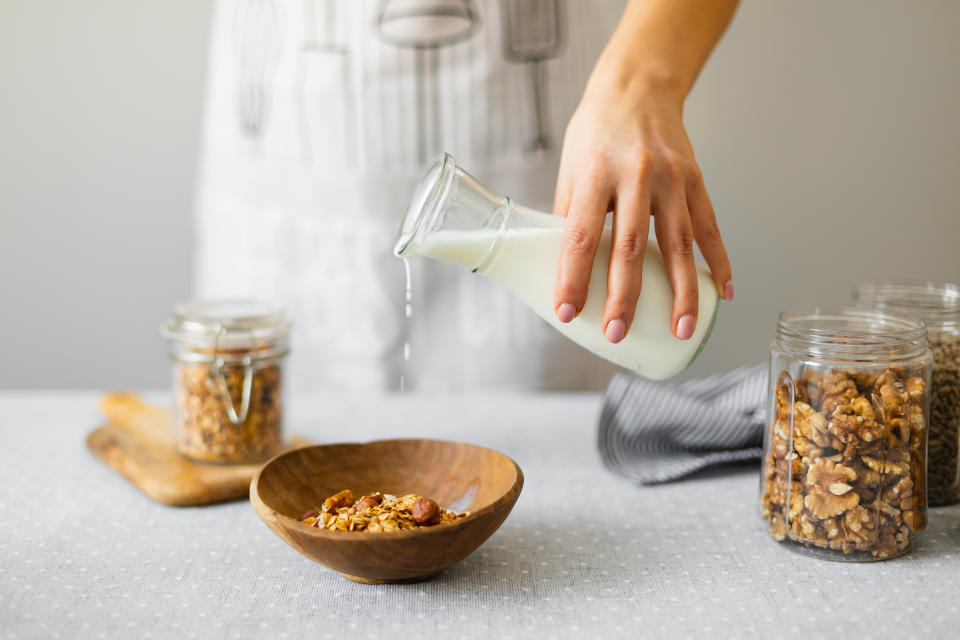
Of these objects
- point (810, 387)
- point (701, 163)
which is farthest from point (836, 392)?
point (701, 163)

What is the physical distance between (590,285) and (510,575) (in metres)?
0.24

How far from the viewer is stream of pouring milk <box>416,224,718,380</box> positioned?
724mm

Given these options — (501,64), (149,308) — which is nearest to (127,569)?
(501,64)

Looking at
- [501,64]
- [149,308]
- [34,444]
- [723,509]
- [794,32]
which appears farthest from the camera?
[149,308]

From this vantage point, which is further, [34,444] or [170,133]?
[170,133]

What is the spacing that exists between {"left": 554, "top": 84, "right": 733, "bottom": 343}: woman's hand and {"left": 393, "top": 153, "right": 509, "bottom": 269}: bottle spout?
0.07 m

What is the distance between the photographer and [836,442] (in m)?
0.69

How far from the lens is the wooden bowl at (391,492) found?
0.62m

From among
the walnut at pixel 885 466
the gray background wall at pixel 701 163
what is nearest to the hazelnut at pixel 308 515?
the walnut at pixel 885 466

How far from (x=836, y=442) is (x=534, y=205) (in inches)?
25.5

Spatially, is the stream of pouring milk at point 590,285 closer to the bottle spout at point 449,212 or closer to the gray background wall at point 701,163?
the bottle spout at point 449,212

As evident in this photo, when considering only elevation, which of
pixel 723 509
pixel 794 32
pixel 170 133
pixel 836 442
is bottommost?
pixel 723 509

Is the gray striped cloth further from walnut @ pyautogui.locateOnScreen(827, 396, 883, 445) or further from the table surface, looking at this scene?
walnut @ pyautogui.locateOnScreen(827, 396, 883, 445)

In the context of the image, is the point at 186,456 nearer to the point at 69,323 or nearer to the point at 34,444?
the point at 34,444
